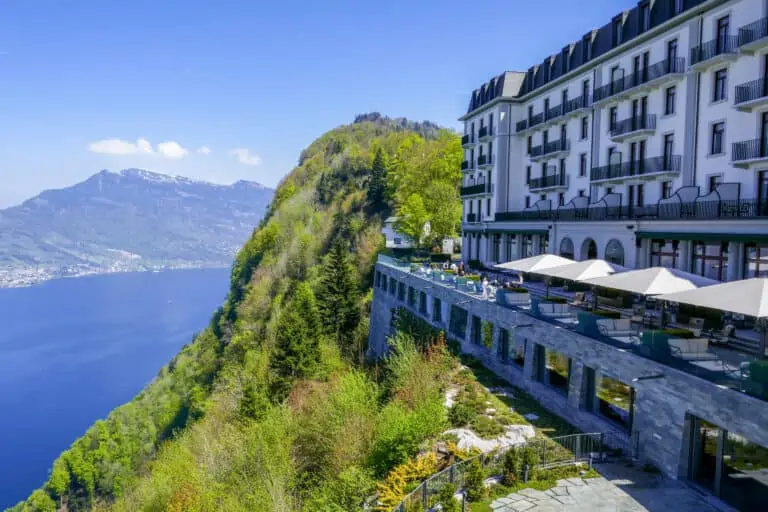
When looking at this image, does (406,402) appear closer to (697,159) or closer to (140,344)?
(697,159)

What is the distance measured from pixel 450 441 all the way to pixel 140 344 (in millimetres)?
167462

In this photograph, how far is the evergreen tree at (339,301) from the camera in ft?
149

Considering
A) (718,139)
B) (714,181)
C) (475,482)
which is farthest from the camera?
(714,181)

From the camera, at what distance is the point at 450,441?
15.4m

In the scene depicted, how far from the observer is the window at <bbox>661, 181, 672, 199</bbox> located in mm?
24341

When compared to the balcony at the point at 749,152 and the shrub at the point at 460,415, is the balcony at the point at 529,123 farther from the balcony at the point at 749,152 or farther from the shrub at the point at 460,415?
the shrub at the point at 460,415

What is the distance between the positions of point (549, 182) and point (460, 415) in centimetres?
2212

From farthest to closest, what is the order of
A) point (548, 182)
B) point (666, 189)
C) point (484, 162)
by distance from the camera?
point (484, 162) → point (548, 182) → point (666, 189)

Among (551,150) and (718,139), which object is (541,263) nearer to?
(718,139)

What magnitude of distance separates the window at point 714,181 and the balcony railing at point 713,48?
4768 millimetres

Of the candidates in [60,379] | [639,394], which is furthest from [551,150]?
[60,379]

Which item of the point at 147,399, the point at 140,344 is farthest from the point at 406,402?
the point at 140,344

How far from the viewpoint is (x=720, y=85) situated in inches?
837

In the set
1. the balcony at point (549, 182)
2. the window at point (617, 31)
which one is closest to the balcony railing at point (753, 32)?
the window at point (617, 31)
